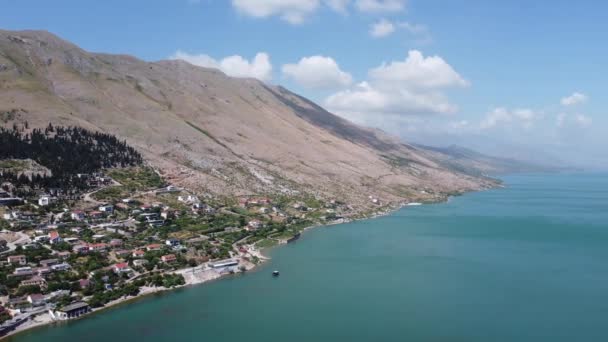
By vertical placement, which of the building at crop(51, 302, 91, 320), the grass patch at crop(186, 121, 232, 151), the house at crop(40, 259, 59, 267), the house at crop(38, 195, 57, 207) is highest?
the grass patch at crop(186, 121, 232, 151)

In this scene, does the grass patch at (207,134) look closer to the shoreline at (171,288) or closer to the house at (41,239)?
the shoreline at (171,288)

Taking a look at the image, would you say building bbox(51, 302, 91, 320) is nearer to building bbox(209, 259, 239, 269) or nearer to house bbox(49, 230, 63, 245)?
building bbox(209, 259, 239, 269)

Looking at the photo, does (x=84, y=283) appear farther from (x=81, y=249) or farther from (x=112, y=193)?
(x=112, y=193)

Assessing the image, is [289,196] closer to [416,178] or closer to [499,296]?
[499,296]

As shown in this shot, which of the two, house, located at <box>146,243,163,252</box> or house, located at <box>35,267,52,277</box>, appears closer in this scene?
house, located at <box>35,267,52,277</box>

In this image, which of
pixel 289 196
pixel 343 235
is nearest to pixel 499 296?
pixel 343 235

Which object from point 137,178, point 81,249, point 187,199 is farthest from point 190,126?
point 81,249

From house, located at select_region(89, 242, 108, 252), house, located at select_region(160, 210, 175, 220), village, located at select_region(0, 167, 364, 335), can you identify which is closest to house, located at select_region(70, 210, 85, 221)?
village, located at select_region(0, 167, 364, 335)
